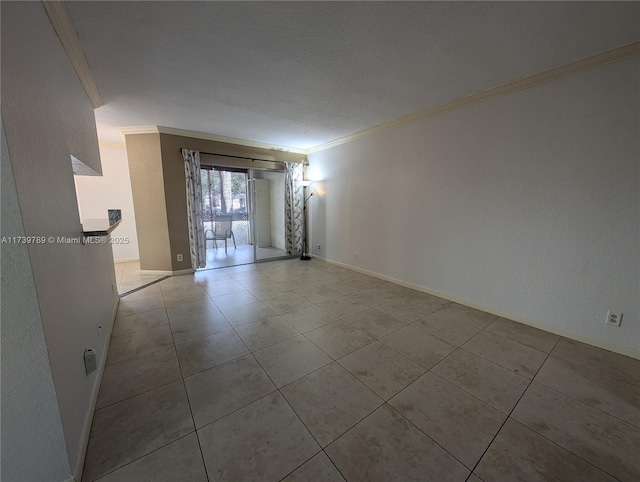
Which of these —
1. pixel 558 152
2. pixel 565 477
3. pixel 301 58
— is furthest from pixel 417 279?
pixel 301 58

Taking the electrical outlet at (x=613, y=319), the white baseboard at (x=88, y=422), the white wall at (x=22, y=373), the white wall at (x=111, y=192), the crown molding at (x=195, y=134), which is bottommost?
the white baseboard at (x=88, y=422)

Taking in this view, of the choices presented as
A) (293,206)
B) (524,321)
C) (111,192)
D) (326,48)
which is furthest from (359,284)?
(111,192)

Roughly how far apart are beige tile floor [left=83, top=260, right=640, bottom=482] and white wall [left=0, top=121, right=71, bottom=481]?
0.33 m

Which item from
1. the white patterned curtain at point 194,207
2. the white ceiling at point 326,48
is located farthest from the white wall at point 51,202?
the white patterned curtain at point 194,207

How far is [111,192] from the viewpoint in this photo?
4820mm

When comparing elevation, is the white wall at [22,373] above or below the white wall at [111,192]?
below

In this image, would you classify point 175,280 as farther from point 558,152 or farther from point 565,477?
point 558,152

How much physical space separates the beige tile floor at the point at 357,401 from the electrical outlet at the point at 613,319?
27 centimetres

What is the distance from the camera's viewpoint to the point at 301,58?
2.04m

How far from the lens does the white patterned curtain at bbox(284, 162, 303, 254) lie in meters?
5.35

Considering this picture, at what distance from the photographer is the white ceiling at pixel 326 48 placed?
61.2 inches

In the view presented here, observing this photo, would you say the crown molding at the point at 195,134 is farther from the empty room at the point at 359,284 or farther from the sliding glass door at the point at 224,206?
the sliding glass door at the point at 224,206

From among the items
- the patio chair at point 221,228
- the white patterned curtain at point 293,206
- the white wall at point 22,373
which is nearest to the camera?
the white wall at point 22,373

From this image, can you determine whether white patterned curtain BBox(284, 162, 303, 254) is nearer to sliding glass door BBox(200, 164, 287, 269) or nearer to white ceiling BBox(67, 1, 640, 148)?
sliding glass door BBox(200, 164, 287, 269)
